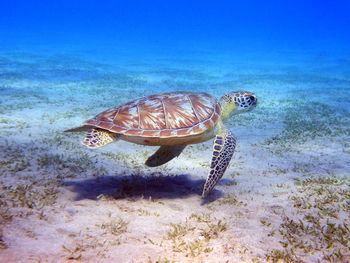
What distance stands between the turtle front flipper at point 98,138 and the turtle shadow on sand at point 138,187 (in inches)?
37.4

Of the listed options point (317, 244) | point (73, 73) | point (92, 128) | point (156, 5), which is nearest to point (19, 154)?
point (92, 128)

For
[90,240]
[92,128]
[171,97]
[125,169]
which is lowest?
[125,169]

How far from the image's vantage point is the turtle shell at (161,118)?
4.47 m

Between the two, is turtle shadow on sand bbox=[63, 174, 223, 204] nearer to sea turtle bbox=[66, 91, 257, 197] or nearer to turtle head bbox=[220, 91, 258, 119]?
sea turtle bbox=[66, 91, 257, 197]

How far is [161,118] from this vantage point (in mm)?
4688

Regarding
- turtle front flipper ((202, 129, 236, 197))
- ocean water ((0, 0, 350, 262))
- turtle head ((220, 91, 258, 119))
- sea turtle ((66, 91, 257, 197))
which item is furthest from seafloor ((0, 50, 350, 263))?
turtle head ((220, 91, 258, 119))

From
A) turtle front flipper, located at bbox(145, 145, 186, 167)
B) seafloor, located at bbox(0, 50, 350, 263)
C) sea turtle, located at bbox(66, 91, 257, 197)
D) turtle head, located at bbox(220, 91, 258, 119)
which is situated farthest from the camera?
turtle head, located at bbox(220, 91, 258, 119)

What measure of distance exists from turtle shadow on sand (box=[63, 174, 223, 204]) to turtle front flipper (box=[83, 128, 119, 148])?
3.12ft

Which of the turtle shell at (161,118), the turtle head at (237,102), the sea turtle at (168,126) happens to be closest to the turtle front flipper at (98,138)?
the sea turtle at (168,126)

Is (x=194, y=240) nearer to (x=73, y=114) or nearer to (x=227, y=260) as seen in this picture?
(x=227, y=260)

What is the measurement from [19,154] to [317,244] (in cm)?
618

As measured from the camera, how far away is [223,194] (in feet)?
15.8

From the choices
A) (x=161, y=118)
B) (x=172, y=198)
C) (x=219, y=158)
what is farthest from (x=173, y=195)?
(x=161, y=118)

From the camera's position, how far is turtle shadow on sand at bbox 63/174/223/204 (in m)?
4.49
